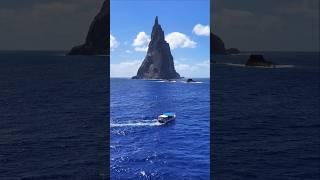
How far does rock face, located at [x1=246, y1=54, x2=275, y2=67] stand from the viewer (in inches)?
693

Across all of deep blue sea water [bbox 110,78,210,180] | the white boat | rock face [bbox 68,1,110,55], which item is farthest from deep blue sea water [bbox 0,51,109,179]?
the white boat

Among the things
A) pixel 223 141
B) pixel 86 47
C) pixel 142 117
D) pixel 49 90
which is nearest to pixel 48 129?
pixel 49 90

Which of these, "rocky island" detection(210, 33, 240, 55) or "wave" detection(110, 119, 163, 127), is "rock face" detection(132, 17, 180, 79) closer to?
"wave" detection(110, 119, 163, 127)

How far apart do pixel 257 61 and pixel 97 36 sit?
6.18m

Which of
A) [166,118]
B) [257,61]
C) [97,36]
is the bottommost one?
[166,118]

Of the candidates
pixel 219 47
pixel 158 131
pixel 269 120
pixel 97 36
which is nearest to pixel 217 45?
pixel 219 47

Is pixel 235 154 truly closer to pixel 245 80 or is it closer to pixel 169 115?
pixel 245 80

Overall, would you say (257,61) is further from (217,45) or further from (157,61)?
(157,61)

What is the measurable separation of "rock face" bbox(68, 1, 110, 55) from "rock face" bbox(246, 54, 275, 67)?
5.54 m

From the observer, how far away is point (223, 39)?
55.4 feet

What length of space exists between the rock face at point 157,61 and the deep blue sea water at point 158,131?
620mm

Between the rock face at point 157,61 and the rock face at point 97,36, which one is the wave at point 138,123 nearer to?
the rock face at point 157,61

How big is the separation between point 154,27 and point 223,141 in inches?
418

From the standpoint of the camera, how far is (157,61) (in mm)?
27016
